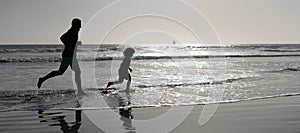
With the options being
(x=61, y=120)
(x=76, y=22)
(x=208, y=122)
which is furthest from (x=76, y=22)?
(x=208, y=122)

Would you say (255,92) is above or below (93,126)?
above

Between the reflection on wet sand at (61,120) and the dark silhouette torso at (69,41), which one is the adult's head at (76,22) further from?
the reflection on wet sand at (61,120)

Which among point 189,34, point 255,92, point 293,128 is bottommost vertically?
point 293,128

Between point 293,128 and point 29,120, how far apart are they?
5.09 m

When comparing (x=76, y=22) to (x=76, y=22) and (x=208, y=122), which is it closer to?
(x=76, y=22)

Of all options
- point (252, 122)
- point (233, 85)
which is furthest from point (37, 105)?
point (233, 85)

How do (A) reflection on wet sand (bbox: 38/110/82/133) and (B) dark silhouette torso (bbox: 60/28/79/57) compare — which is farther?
(B) dark silhouette torso (bbox: 60/28/79/57)

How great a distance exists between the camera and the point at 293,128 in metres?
7.47

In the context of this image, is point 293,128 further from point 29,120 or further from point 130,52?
point 130,52

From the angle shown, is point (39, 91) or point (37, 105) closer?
point (37, 105)

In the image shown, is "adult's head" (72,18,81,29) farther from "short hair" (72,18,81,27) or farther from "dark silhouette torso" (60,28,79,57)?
"dark silhouette torso" (60,28,79,57)

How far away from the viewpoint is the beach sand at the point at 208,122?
7285mm

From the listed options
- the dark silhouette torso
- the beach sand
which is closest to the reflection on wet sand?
the beach sand

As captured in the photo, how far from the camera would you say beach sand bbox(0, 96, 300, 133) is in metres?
7.29
